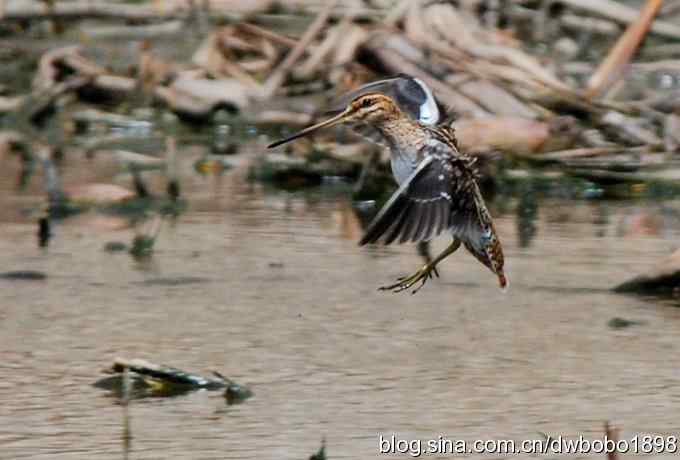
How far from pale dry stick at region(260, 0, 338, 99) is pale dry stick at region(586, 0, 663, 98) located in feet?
7.90

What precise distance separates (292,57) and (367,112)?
791 centimetres

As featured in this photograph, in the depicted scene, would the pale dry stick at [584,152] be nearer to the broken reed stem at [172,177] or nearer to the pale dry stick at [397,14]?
the broken reed stem at [172,177]

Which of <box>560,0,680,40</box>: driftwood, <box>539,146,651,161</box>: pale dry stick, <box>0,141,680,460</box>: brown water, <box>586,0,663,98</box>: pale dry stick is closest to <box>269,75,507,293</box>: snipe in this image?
<box>0,141,680,460</box>: brown water

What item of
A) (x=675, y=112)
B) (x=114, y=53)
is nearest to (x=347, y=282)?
(x=675, y=112)

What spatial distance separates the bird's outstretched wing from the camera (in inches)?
257

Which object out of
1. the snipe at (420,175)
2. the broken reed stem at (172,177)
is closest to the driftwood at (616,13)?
the broken reed stem at (172,177)

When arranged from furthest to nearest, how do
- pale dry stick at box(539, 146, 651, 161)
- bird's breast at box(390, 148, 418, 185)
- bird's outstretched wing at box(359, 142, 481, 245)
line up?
1. pale dry stick at box(539, 146, 651, 161)
2. bird's breast at box(390, 148, 418, 185)
3. bird's outstretched wing at box(359, 142, 481, 245)

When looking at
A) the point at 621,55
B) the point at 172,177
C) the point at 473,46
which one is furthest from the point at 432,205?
the point at 473,46

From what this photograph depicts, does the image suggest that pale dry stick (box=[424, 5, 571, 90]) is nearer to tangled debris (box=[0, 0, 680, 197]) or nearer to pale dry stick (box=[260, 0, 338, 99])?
tangled debris (box=[0, 0, 680, 197])

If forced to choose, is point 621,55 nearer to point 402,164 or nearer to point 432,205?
point 402,164

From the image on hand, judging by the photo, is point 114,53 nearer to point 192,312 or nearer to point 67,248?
point 67,248

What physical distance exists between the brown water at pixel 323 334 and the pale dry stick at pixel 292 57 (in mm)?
2911

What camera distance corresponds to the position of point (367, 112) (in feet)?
23.6

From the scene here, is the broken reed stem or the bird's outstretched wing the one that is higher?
the bird's outstretched wing
